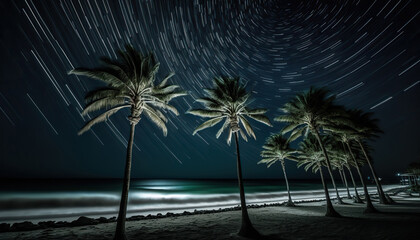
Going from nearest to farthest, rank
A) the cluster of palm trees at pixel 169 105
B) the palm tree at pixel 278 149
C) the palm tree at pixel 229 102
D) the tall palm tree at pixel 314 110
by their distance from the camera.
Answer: the cluster of palm trees at pixel 169 105 → the palm tree at pixel 229 102 → the tall palm tree at pixel 314 110 → the palm tree at pixel 278 149

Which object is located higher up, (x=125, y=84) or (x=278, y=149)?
(x=125, y=84)

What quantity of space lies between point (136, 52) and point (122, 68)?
1494mm

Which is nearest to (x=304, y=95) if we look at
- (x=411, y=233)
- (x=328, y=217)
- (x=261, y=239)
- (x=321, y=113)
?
(x=321, y=113)

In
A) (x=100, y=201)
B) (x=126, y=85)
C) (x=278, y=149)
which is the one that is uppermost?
(x=126, y=85)

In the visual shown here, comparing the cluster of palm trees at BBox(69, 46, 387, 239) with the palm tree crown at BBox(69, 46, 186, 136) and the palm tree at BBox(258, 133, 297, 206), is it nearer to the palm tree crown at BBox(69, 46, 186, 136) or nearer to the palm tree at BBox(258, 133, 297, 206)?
the palm tree crown at BBox(69, 46, 186, 136)

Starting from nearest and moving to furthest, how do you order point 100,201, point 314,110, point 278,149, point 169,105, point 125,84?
point 125,84
point 169,105
point 314,110
point 278,149
point 100,201

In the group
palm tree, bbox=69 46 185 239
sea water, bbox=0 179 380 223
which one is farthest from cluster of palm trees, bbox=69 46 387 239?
sea water, bbox=0 179 380 223

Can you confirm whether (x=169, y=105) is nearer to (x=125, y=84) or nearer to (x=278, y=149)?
(x=125, y=84)

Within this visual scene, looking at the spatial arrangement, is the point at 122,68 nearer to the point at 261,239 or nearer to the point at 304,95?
the point at 261,239

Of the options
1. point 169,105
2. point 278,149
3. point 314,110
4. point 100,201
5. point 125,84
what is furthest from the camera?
point 100,201

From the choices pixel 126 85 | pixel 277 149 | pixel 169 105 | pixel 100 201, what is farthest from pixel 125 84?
pixel 100 201

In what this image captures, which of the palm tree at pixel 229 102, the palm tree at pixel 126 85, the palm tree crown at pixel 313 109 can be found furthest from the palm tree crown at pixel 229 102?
the palm tree crown at pixel 313 109

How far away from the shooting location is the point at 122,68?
10422 mm

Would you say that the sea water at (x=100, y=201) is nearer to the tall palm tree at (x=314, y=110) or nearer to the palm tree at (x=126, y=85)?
the palm tree at (x=126, y=85)
